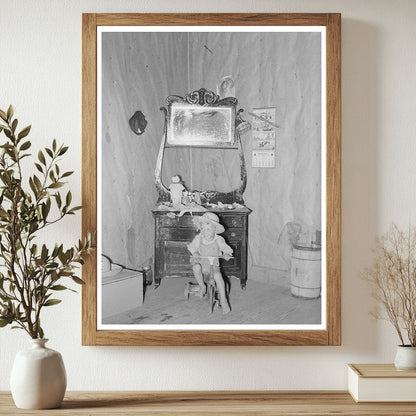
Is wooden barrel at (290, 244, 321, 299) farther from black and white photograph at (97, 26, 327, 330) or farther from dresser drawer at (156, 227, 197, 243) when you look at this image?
dresser drawer at (156, 227, 197, 243)

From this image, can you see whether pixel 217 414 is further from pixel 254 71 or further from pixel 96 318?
pixel 254 71

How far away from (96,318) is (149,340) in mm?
217

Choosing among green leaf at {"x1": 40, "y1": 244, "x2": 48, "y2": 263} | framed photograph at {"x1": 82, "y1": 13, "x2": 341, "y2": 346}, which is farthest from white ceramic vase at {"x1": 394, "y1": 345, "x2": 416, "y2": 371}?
green leaf at {"x1": 40, "y1": 244, "x2": 48, "y2": 263}

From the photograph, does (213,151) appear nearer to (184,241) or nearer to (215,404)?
(184,241)

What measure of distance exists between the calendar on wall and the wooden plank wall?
19mm

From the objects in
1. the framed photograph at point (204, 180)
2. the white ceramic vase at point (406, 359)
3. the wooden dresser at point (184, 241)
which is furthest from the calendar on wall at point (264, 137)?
the white ceramic vase at point (406, 359)

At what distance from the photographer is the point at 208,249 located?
7.32 feet

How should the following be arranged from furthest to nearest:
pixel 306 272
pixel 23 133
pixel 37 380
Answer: pixel 306 272 < pixel 23 133 < pixel 37 380

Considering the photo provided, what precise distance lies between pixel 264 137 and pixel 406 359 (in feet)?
3.13

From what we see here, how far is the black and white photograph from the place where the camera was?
2.22m

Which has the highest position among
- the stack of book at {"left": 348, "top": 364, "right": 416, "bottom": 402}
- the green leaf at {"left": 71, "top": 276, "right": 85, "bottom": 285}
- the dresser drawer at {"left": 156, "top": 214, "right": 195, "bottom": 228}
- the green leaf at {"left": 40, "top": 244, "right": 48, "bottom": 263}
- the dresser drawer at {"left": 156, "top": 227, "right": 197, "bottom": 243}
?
the dresser drawer at {"left": 156, "top": 214, "right": 195, "bottom": 228}

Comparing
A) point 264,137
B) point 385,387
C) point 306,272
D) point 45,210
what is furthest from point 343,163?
point 45,210

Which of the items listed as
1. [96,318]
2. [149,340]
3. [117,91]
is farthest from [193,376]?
[117,91]

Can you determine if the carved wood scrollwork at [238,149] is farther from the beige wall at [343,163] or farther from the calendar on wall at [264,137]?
the beige wall at [343,163]
